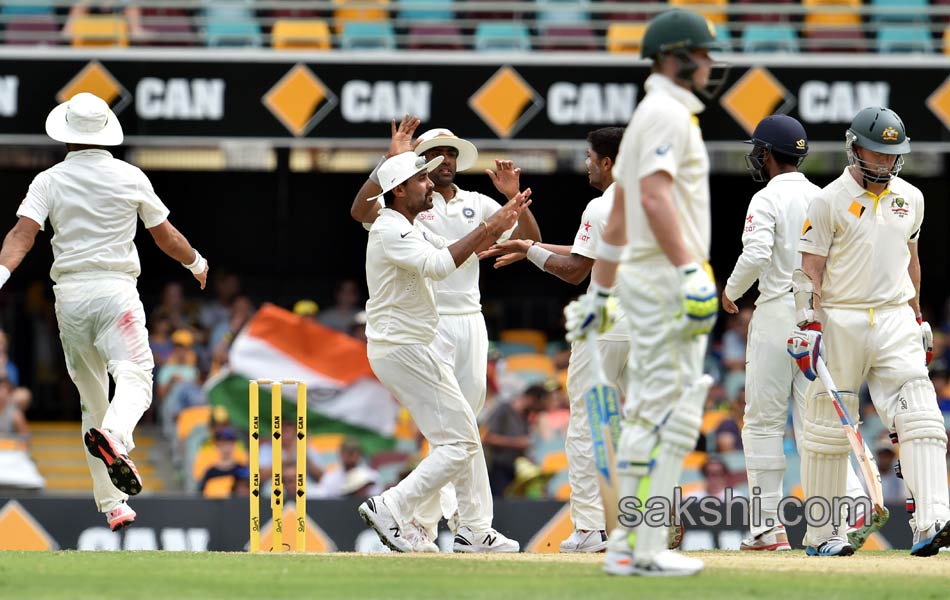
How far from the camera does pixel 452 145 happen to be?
901 centimetres

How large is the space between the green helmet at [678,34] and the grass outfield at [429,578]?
203 cm

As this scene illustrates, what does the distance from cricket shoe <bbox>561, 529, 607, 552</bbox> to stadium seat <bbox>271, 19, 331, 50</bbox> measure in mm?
8120

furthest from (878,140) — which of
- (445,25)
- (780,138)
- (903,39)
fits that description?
(903,39)

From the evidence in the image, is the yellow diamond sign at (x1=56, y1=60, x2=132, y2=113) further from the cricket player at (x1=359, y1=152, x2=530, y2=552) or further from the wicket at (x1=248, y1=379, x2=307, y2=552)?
the cricket player at (x1=359, y1=152, x2=530, y2=552)

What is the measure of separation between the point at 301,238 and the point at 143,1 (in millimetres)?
4037

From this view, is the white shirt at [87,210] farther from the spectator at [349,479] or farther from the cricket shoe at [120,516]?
the spectator at [349,479]

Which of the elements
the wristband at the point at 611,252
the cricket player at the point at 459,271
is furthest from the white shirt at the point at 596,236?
the wristband at the point at 611,252

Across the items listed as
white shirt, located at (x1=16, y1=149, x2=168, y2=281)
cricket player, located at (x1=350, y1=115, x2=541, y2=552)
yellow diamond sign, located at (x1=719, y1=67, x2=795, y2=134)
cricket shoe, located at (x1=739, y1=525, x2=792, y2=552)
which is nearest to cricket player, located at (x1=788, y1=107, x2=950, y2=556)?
cricket shoe, located at (x1=739, y1=525, x2=792, y2=552)

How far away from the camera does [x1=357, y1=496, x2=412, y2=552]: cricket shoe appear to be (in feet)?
26.4

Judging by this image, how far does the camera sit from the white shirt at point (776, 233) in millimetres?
8688

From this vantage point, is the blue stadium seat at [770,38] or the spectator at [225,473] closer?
the spectator at [225,473]

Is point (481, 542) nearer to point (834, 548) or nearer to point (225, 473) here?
point (834, 548)

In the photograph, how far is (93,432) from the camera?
792cm

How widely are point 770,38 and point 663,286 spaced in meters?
11.0
